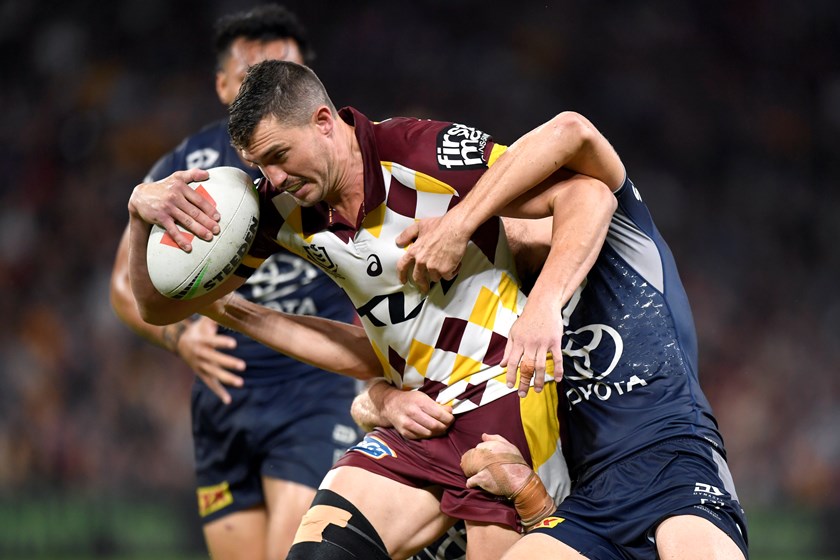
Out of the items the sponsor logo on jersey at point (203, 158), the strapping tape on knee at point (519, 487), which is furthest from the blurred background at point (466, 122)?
the strapping tape on knee at point (519, 487)

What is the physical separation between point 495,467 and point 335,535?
565 millimetres

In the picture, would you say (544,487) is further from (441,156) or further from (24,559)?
(24,559)

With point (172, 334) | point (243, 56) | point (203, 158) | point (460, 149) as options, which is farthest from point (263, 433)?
point (460, 149)

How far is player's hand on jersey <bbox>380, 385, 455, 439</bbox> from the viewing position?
3.62m

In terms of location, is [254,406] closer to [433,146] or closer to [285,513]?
[285,513]

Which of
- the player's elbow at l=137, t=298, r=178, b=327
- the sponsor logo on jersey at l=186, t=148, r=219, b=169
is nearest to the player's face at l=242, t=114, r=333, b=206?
the player's elbow at l=137, t=298, r=178, b=327

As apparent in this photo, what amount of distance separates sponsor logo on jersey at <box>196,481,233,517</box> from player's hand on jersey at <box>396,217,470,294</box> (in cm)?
238

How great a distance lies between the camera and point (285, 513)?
512 centimetres

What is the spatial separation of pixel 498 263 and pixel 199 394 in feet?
8.12

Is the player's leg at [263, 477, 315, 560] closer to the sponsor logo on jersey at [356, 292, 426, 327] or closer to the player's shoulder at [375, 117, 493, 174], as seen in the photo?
the sponsor logo on jersey at [356, 292, 426, 327]

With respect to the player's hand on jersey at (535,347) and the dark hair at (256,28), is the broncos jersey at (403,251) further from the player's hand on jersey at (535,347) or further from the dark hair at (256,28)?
the dark hair at (256,28)

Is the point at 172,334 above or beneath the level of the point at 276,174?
beneath

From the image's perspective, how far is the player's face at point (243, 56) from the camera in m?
5.59

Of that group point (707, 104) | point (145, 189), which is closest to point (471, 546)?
point (145, 189)
